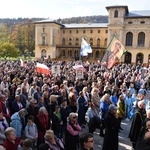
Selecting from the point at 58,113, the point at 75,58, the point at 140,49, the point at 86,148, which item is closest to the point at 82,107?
the point at 58,113

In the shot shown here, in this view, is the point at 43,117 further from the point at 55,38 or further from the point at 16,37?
the point at 16,37

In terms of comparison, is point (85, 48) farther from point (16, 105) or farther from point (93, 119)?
point (16, 105)

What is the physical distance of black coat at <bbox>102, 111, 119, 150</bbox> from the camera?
6.69m

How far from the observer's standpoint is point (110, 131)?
6797mm

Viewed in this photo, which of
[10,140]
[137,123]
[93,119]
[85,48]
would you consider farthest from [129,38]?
[10,140]

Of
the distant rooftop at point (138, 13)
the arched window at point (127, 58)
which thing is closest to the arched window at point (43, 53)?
the arched window at point (127, 58)

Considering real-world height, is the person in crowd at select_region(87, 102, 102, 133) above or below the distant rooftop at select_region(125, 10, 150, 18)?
below

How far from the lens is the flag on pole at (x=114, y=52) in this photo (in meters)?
12.5

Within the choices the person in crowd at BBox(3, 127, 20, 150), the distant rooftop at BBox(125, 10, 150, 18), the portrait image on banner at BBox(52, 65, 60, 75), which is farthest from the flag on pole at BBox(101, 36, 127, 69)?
the distant rooftop at BBox(125, 10, 150, 18)

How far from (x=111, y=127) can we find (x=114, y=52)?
264 inches

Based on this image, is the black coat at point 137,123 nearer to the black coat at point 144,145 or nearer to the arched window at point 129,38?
the black coat at point 144,145

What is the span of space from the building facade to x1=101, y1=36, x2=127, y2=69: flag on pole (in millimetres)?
41950

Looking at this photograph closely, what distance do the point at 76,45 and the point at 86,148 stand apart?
62963 millimetres

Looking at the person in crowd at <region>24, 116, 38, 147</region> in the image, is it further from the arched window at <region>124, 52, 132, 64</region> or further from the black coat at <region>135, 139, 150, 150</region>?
the arched window at <region>124, 52, 132, 64</region>
